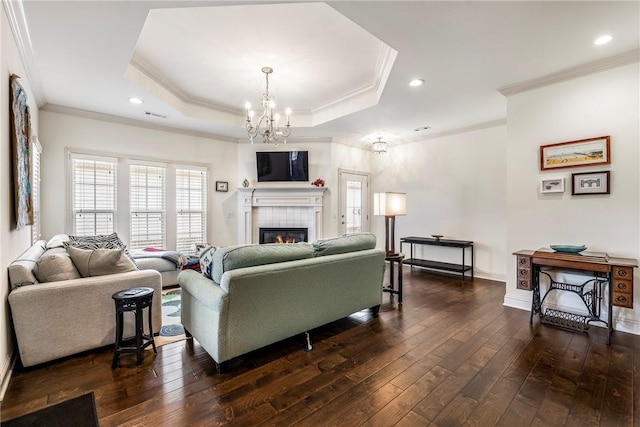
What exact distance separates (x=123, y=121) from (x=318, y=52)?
3718 millimetres

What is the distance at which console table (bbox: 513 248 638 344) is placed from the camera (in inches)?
106

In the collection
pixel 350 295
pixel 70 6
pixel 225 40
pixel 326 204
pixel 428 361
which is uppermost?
pixel 225 40

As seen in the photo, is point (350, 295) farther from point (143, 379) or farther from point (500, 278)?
point (500, 278)

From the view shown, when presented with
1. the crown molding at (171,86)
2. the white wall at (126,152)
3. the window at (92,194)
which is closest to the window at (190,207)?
the white wall at (126,152)

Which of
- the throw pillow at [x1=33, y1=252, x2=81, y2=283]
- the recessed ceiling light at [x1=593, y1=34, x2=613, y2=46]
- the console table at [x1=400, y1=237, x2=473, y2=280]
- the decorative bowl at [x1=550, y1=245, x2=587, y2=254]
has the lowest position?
the console table at [x1=400, y1=237, x2=473, y2=280]

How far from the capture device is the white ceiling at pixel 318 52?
2332 millimetres

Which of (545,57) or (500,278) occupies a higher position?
(545,57)

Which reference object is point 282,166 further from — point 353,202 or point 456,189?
point 456,189

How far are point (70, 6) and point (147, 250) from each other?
12.1 ft

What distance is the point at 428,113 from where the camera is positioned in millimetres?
4703

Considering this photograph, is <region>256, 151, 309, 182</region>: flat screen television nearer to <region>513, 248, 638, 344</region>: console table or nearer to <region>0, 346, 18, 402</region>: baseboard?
<region>513, 248, 638, 344</region>: console table

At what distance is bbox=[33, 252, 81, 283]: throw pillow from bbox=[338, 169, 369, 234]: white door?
4612 mm

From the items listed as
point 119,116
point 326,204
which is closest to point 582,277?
point 326,204

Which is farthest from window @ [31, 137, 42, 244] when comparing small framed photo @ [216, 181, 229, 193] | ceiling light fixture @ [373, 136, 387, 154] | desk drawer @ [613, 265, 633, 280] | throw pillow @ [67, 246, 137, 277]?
desk drawer @ [613, 265, 633, 280]
